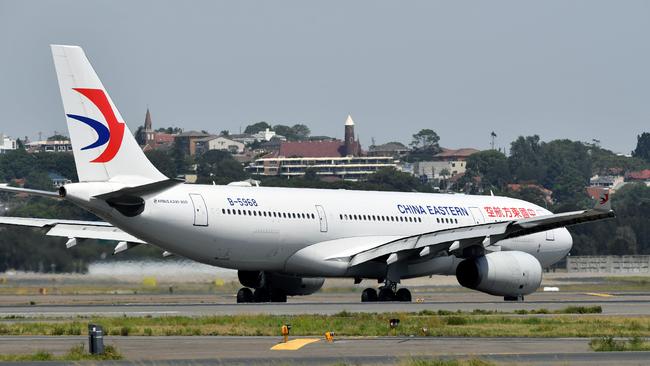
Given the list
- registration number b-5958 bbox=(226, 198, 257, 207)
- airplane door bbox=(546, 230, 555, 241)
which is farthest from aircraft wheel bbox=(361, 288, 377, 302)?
airplane door bbox=(546, 230, 555, 241)

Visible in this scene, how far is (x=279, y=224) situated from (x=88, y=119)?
8.14 m

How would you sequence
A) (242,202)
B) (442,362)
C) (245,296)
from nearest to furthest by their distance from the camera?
(442,362) → (242,202) → (245,296)

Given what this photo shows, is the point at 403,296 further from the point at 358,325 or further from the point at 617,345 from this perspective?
the point at 617,345

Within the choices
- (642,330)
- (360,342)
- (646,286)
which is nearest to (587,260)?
(646,286)

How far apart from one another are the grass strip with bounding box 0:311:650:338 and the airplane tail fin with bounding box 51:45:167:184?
24.0 ft

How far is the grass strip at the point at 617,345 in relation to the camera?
94.8ft

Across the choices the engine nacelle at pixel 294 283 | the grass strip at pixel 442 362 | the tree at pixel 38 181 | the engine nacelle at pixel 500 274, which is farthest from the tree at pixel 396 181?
the grass strip at pixel 442 362

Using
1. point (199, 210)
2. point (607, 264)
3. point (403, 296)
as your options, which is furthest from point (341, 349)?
point (607, 264)

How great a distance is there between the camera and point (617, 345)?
29.5 m

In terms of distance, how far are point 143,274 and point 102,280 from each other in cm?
190

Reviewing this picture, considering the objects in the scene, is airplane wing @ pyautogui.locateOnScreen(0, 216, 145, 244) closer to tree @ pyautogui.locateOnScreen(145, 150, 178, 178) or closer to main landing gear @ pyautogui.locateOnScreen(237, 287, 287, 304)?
main landing gear @ pyautogui.locateOnScreen(237, 287, 287, 304)

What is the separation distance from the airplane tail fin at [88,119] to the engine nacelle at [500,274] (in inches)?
484

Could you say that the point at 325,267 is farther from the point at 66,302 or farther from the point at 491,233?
the point at 66,302

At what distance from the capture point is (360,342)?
→ 102 ft
